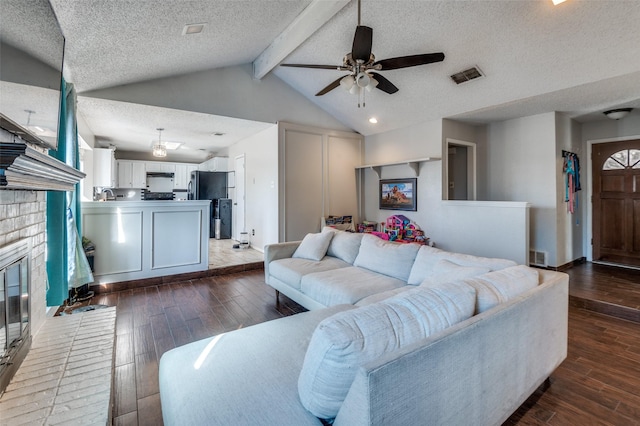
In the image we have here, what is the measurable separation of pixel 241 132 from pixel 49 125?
4.11 m

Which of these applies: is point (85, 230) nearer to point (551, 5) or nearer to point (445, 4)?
point (445, 4)

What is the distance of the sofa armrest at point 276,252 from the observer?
11.8 ft

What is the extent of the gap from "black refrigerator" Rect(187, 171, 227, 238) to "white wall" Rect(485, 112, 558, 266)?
19.9 ft

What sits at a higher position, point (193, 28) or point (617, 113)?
point (193, 28)

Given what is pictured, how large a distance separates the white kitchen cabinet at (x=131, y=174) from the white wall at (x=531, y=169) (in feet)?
27.4

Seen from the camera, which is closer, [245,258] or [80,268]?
[80,268]

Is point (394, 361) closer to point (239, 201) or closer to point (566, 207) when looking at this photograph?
point (566, 207)

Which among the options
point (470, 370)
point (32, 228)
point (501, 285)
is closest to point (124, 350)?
point (32, 228)

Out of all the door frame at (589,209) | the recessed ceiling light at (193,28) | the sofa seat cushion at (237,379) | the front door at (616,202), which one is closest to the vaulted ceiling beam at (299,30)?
the recessed ceiling light at (193,28)

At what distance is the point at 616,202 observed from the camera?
4.89 metres

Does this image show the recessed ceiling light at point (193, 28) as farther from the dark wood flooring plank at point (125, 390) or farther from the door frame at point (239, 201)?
the door frame at point (239, 201)

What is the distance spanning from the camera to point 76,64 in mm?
3127

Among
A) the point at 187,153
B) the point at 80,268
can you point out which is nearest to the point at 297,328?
the point at 80,268

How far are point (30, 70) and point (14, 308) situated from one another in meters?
1.29
